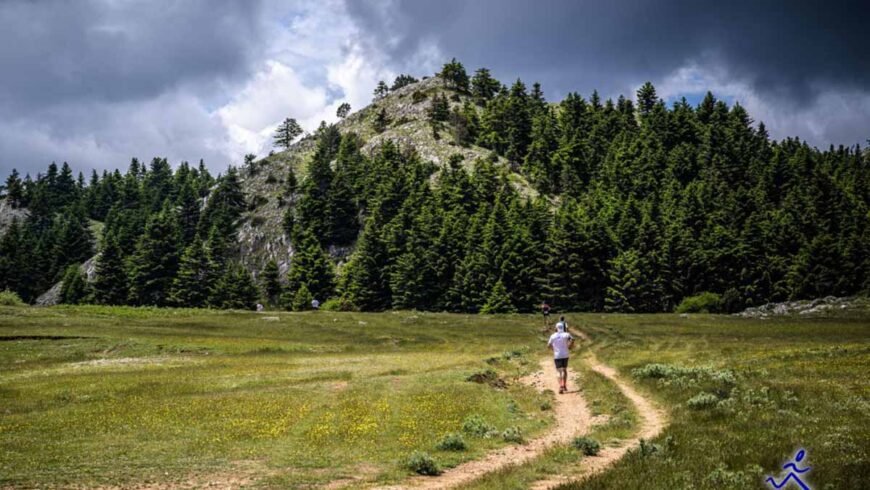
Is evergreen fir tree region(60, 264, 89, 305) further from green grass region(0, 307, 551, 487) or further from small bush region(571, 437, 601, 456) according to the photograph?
small bush region(571, 437, 601, 456)

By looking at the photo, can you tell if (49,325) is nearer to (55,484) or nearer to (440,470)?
(55,484)

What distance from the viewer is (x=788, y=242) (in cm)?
11244

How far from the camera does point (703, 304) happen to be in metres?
96.2

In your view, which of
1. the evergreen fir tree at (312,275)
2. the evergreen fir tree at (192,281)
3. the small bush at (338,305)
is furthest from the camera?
the evergreen fir tree at (192,281)

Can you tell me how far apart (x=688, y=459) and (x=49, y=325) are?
68897mm

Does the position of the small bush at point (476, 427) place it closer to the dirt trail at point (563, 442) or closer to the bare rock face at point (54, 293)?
the dirt trail at point (563, 442)

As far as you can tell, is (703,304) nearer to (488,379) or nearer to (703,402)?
(488,379)

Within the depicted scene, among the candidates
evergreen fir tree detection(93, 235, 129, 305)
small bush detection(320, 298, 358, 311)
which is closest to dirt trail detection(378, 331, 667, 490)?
small bush detection(320, 298, 358, 311)

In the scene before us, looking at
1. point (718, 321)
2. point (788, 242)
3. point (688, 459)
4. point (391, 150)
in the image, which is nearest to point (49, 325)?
point (688, 459)

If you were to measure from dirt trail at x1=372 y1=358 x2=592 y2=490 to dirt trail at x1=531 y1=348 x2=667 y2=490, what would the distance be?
1.78 metres

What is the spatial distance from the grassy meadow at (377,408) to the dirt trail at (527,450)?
0.56 metres

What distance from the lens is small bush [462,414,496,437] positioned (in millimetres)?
20578

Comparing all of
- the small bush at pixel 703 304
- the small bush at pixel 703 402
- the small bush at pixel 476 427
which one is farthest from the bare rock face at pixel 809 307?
the small bush at pixel 476 427

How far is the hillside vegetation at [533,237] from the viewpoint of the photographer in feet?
352
